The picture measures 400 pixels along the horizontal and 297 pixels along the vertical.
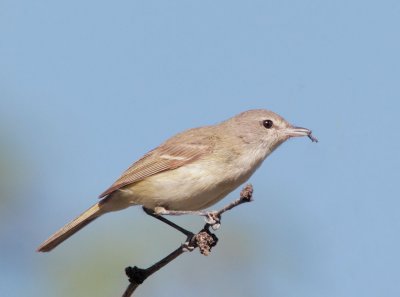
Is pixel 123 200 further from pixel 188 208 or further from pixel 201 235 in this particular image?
pixel 201 235

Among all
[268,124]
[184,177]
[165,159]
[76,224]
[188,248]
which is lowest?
[188,248]

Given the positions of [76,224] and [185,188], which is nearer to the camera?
[185,188]

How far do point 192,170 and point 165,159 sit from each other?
1.40 ft

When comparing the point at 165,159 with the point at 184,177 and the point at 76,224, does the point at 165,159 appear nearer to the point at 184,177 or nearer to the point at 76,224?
the point at 184,177

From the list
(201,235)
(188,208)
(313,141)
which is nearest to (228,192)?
(188,208)

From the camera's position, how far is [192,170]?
5.45m

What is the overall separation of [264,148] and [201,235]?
2099 mm

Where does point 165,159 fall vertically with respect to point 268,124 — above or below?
below

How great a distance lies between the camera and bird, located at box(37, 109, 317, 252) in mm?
5348

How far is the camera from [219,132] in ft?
19.8

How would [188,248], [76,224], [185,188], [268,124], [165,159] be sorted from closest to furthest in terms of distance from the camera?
1. [188,248]
2. [185,188]
3. [76,224]
4. [165,159]
5. [268,124]

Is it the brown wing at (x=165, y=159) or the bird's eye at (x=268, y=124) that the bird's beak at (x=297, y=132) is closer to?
the bird's eye at (x=268, y=124)

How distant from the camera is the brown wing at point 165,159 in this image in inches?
220

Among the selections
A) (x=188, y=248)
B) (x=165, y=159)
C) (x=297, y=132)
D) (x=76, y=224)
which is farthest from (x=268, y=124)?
(x=188, y=248)
